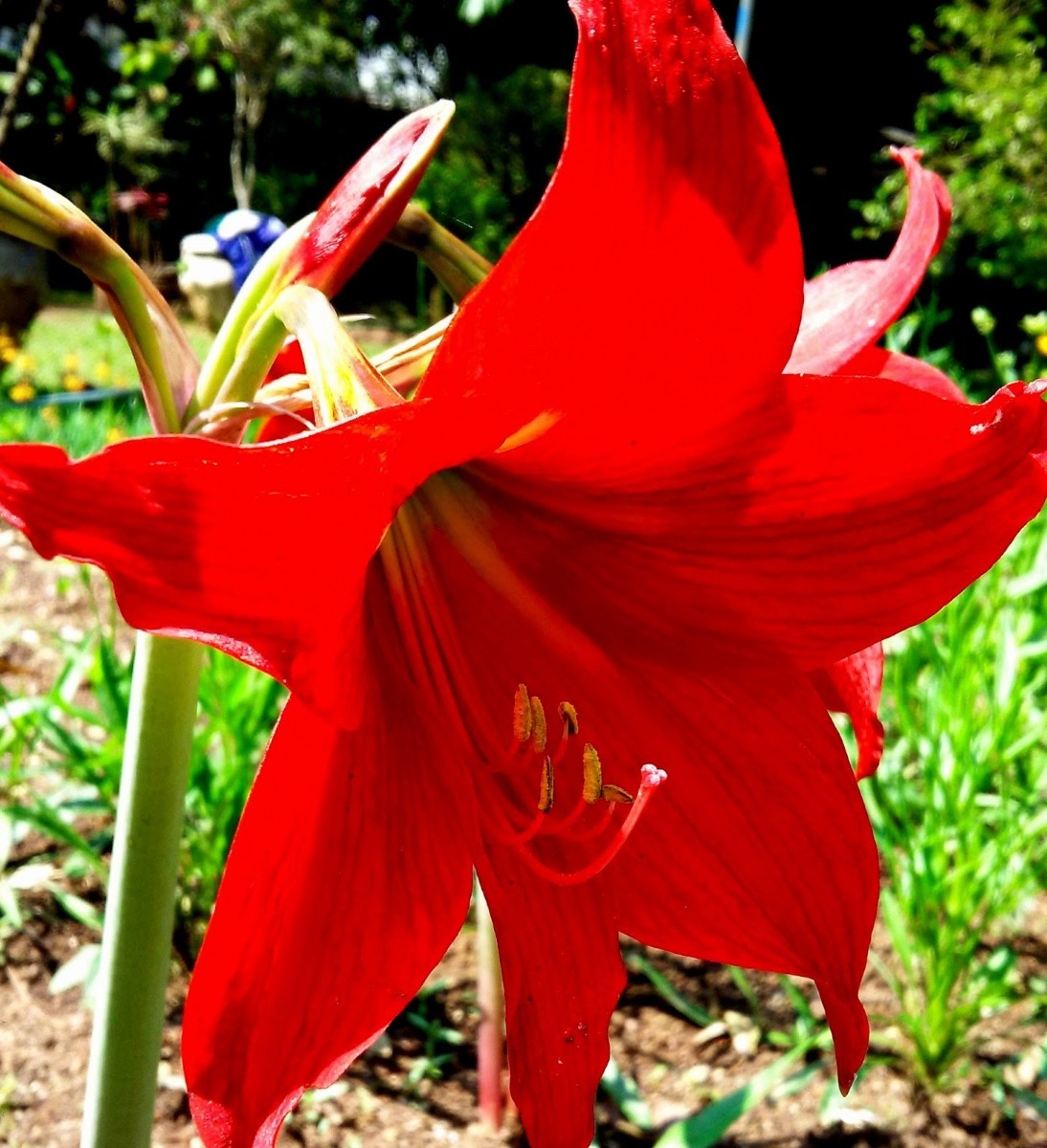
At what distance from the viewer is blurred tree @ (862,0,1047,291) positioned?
6102 millimetres

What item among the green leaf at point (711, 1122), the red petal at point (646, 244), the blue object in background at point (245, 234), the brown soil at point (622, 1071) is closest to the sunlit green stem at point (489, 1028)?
the brown soil at point (622, 1071)

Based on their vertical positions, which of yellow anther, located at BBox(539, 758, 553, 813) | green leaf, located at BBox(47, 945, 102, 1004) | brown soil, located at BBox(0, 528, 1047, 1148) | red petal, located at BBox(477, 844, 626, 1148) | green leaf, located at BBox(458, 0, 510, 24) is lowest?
brown soil, located at BBox(0, 528, 1047, 1148)

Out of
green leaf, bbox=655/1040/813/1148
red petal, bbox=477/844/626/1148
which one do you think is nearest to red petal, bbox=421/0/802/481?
red petal, bbox=477/844/626/1148

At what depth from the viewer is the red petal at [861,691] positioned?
2.02ft

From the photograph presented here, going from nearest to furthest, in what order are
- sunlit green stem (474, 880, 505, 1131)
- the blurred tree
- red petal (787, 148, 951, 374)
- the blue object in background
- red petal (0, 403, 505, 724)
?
red petal (0, 403, 505, 724) < red petal (787, 148, 951, 374) < sunlit green stem (474, 880, 505, 1131) < the blue object in background < the blurred tree

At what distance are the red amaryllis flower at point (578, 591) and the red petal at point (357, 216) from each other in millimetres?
98

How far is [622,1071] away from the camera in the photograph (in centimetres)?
145

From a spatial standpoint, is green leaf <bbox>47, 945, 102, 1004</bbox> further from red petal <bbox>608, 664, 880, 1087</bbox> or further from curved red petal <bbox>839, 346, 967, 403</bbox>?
curved red petal <bbox>839, 346, 967, 403</bbox>

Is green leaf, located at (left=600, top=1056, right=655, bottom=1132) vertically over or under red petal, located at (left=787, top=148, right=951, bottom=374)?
under

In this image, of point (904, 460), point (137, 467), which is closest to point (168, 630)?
point (137, 467)

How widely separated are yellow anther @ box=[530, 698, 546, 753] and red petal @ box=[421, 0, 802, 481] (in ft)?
0.55

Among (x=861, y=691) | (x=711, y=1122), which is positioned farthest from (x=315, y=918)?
(x=711, y=1122)

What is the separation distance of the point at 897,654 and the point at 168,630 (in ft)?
5.09

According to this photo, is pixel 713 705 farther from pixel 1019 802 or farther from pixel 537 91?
pixel 537 91
